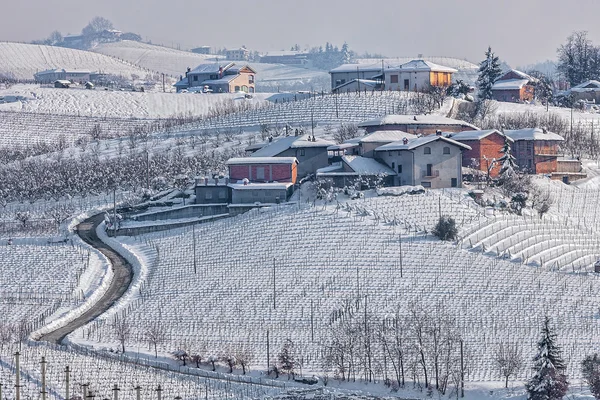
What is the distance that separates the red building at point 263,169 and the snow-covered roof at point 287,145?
5.69 ft

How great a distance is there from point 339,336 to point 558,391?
9.05 meters

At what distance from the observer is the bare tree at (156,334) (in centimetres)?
4547

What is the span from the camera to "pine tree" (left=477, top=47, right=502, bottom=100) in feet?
301

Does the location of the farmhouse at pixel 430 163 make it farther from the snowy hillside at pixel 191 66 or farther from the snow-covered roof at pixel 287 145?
the snowy hillside at pixel 191 66

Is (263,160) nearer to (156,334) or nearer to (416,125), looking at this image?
(416,125)

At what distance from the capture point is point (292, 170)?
65.1 m

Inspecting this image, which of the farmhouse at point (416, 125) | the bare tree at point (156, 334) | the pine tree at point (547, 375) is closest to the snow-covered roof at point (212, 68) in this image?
the farmhouse at point (416, 125)

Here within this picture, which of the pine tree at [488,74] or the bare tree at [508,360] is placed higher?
the pine tree at [488,74]

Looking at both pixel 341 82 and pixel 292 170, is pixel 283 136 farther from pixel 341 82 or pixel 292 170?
pixel 341 82

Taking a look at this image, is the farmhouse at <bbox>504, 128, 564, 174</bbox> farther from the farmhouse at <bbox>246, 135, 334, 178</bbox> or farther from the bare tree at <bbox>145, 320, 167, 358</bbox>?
the bare tree at <bbox>145, 320, 167, 358</bbox>

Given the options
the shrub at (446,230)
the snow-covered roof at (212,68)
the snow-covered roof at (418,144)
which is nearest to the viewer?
the shrub at (446,230)

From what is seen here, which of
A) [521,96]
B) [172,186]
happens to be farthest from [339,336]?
[521,96]

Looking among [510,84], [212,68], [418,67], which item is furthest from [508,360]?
[212,68]

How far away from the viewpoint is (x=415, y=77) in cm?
9000
